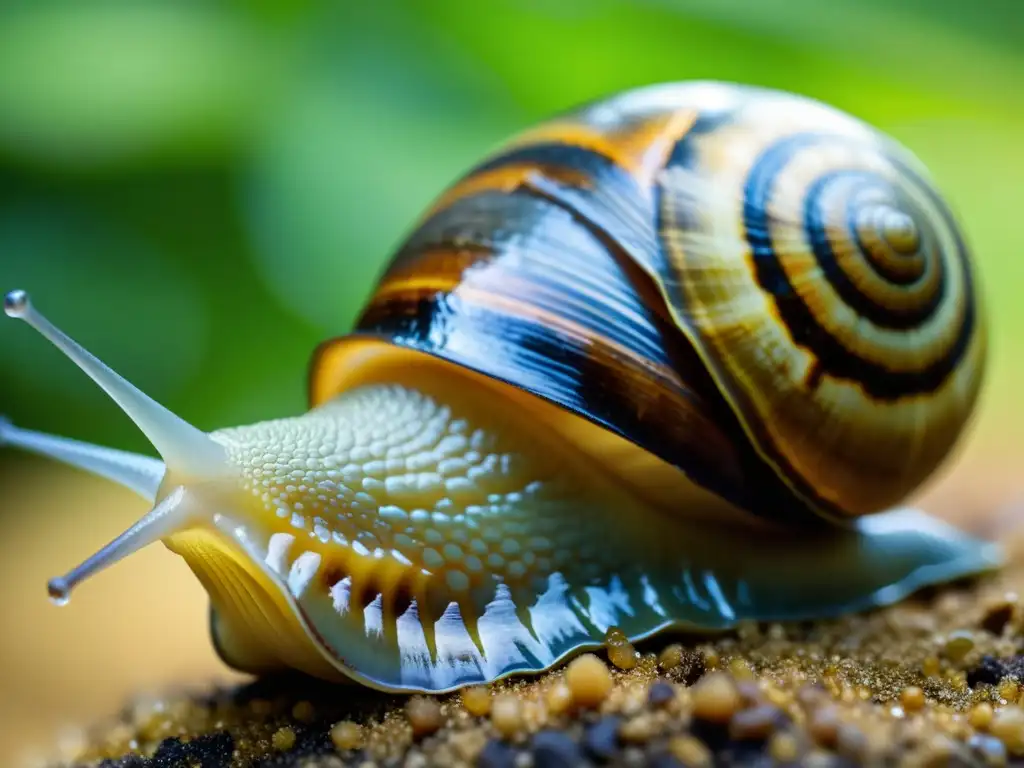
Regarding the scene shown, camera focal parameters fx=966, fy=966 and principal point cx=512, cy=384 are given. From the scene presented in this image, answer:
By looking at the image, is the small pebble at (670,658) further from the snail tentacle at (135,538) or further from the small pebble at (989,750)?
the snail tentacle at (135,538)

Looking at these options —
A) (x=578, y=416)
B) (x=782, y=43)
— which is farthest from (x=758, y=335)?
(x=782, y=43)

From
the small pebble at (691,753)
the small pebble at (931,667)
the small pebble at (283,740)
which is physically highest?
the small pebble at (691,753)

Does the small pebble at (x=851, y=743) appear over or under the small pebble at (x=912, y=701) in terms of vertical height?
over

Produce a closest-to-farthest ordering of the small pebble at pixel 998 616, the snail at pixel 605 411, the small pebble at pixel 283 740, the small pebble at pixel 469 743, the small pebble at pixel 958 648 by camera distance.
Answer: the small pebble at pixel 469 743, the small pebble at pixel 283 740, the snail at pixel 605 411, the small pebble at pixel 958 648, the small pebble at pixel 998 616

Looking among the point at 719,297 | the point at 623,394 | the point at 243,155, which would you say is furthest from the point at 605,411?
the point at 243,155

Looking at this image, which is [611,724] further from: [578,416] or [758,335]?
[758,335]

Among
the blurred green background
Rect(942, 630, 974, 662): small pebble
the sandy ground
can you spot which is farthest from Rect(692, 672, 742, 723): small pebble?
the blurred green background

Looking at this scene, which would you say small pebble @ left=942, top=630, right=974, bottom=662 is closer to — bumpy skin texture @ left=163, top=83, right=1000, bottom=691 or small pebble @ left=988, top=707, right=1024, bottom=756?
bumpy skin texture @ left=163, top=83, right=1000, bottom=691

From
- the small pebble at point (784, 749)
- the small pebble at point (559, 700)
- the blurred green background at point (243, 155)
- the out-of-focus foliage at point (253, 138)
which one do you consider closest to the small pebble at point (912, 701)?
the small pebble at point (784, 749)
